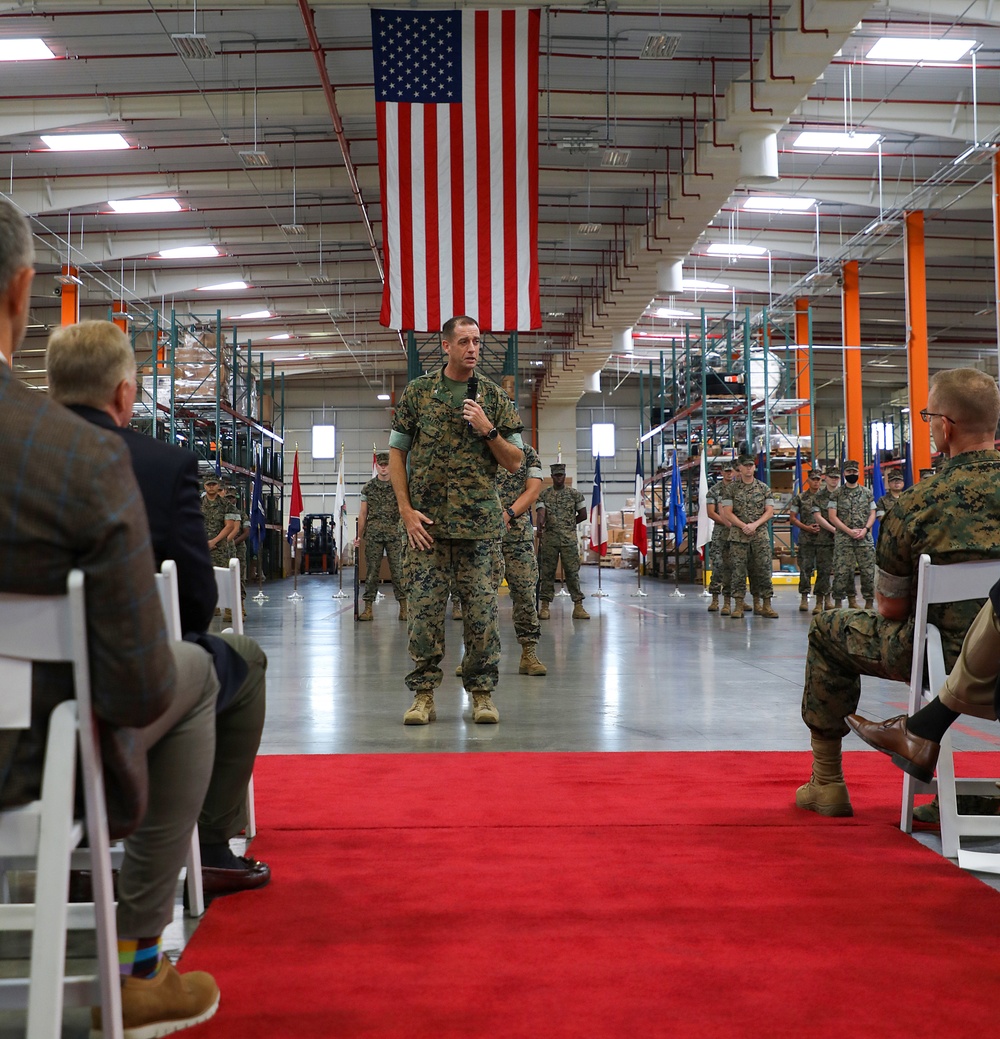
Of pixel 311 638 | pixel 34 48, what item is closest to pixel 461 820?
pixel 311 638

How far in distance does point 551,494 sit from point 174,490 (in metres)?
10.4

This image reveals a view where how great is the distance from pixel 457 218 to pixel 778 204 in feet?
35.4

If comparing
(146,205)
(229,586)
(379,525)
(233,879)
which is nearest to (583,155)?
(146,205)

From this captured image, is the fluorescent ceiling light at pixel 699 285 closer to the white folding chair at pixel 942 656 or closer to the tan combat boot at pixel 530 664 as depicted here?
the tan combat boot at pixel 530 664

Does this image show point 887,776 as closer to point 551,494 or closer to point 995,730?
point 995,730

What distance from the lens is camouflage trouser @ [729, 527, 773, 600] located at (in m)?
12.3

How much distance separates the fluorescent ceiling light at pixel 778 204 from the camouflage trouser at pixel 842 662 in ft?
54.4

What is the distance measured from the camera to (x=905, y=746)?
2668 mm

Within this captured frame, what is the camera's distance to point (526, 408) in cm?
3644

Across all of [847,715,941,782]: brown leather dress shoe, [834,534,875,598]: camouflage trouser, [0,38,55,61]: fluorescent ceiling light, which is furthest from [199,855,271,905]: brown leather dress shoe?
[0,38,55,61]: fluorescent ceiling light

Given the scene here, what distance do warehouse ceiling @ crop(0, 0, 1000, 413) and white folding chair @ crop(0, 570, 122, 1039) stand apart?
413 inches

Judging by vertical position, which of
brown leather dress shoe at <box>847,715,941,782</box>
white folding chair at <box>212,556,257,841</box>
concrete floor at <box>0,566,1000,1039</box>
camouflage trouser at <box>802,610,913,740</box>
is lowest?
concrete floor at <box>0,566,1000,1039</box>

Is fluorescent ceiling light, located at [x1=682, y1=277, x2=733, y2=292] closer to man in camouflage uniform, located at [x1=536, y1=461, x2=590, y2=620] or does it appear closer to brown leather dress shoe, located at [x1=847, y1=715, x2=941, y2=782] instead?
man in camouflage uniform, located at [x1=536, y1=461, x2=590, y2=620]

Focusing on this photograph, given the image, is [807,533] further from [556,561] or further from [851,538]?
[556,561]
